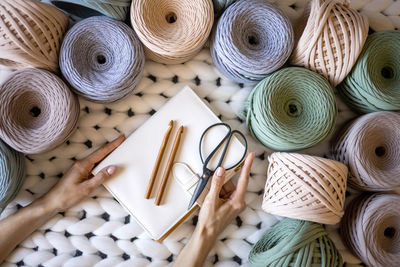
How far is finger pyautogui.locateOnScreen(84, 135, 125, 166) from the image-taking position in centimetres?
60

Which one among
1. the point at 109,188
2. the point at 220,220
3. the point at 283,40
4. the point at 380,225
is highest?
the point at 283,40

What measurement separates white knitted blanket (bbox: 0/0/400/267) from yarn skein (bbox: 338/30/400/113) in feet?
0.21

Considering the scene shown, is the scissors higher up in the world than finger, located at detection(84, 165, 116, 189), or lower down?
lower down

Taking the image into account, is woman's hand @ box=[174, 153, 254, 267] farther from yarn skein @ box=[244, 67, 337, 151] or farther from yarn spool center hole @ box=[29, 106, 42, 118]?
yarn spool center hole @ box=[29, 106, 42, 118]

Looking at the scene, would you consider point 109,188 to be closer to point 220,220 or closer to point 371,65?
point 220,220

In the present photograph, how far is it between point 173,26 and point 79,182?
31 cm

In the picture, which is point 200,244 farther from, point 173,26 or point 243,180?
point 173,26

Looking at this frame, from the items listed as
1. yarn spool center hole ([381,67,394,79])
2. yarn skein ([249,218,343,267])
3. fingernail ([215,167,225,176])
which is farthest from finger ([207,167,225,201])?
yarn spool center hole ([381,67,394,79])

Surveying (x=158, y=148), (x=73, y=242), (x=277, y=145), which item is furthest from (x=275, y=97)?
(x=73, y=242)

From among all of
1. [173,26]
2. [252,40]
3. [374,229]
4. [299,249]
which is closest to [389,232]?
[374,229]

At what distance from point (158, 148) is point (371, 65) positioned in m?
0.39

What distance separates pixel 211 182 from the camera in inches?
22.9

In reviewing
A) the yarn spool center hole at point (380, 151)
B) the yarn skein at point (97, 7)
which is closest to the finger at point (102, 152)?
the yarn skein at point (97, 7)

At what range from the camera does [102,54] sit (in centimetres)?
58
